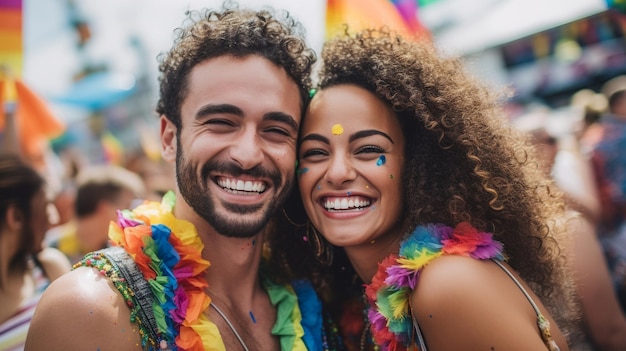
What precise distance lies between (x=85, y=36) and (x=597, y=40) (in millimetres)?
12761

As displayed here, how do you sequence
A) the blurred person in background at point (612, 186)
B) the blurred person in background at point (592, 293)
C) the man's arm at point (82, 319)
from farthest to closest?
1. the blurred person in background at point (612, 186)
2. the blurred person in background at point (592, 293)
3. the man's arm at point (82, 319)

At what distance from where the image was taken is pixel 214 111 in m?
2.21

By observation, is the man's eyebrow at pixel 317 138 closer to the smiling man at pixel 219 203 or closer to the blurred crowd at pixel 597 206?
the smiling man at pixel 219 203

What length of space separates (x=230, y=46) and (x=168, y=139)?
56 cm

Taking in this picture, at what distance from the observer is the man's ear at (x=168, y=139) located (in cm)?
244

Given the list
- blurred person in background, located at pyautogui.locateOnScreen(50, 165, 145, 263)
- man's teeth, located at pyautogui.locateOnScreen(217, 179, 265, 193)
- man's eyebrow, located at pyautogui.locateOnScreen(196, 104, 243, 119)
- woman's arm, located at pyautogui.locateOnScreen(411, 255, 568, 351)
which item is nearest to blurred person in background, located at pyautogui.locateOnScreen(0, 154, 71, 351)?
blurred person in background, located at pyautogui.locateOnScreen(50, 165, 145, 263)

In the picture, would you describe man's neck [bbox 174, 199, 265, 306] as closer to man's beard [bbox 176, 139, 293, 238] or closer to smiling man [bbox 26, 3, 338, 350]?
smiling man [bbox 26, 3, 338, 350]

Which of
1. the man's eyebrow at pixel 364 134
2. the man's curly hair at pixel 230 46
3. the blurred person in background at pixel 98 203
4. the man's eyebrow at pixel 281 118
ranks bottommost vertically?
the blurred person in background at pixel 98 203

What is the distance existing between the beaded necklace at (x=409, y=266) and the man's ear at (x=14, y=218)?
2.31 meters

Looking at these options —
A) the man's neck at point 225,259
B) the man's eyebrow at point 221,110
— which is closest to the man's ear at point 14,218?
the man's neck at point 225,259

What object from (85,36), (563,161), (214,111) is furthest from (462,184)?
(85,36)

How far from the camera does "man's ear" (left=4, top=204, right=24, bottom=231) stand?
305cm

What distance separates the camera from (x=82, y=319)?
1699 millimetres

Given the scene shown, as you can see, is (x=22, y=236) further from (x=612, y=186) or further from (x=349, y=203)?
(x=612, y=186)
